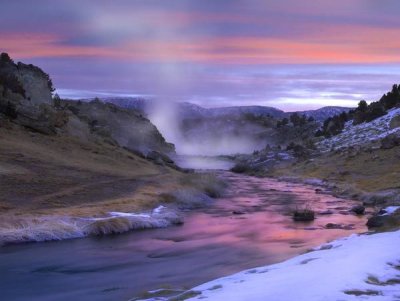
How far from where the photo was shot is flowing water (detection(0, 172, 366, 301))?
2327 centimetres

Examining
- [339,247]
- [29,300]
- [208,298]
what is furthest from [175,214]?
[208,298]

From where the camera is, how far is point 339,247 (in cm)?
2639

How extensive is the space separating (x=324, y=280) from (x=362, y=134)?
96.8 meters

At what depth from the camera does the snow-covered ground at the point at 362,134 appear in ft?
335

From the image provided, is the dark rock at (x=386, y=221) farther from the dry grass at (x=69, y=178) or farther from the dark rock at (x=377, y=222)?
the dry grass at (x=69, y=178)

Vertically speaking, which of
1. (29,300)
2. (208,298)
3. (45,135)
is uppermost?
(45,135)

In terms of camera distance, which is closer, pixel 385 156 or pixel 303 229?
pixel 303 229

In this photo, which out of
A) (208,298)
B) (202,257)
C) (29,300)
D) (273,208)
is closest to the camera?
(208,298)

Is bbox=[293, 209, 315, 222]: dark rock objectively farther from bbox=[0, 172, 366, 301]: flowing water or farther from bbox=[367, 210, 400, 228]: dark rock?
bbox=[367, 210, 400, 228]: dark rock

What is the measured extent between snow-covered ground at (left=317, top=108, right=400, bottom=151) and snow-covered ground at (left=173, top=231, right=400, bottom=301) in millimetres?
79205

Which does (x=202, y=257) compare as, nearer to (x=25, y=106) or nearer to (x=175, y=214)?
(x=175, y=214)

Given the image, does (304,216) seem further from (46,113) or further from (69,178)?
(46,113)

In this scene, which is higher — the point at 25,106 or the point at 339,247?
the point at 25,106

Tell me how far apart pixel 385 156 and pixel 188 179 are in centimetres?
3355
